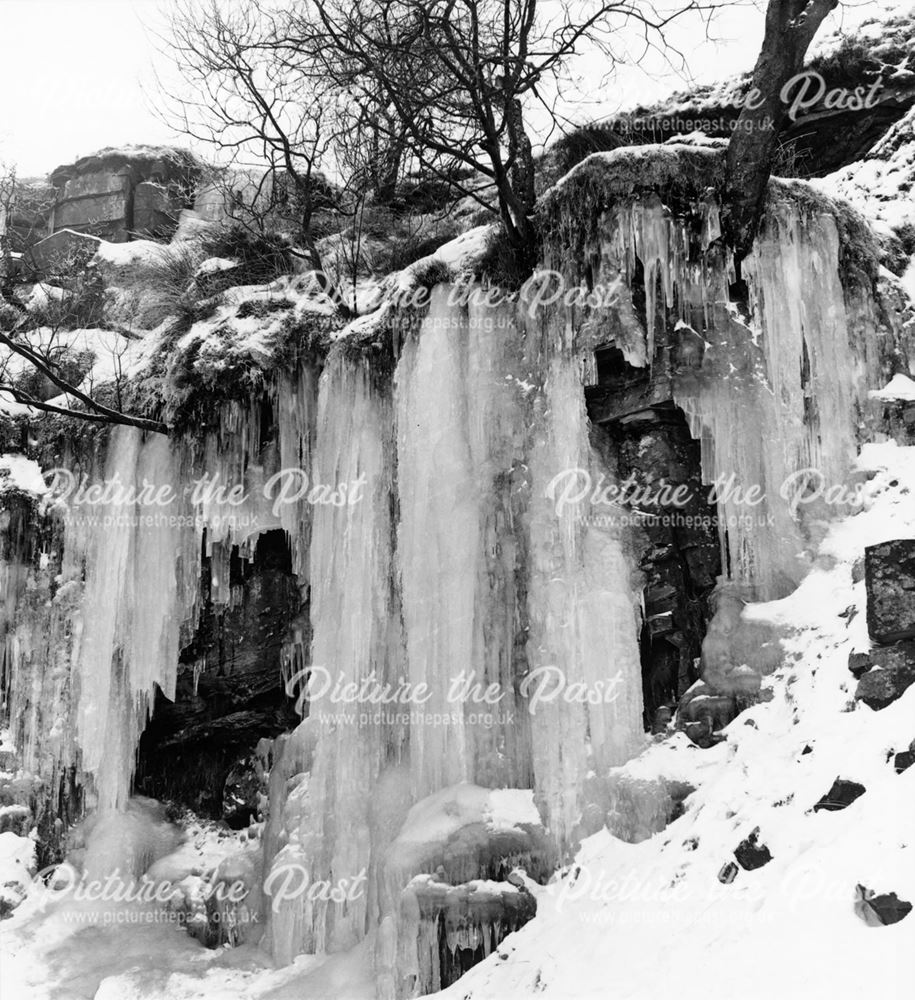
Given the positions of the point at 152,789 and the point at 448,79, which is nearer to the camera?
the point at 448,79

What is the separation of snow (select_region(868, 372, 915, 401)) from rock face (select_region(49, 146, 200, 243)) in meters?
11.4

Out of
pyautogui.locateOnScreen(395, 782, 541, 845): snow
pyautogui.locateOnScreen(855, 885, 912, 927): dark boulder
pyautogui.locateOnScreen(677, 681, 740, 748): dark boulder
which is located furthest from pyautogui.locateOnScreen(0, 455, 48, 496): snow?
pyautogui.locateOnScreen(855, 885, 912, 927): dark boulder

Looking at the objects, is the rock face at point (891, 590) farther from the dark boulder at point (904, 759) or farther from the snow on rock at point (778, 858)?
the dark boulder at point (904, 759)

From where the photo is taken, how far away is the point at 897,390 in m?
10.2

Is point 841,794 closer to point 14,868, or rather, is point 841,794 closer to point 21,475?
point 14,868

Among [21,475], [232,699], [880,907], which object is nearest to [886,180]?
[880,907]

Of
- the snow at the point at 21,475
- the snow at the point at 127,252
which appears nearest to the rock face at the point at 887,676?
the snow at the point at 21,475

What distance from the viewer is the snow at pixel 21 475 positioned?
43.8 feet

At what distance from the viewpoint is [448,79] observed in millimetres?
11438

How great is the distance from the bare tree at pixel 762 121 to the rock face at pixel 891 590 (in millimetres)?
3488

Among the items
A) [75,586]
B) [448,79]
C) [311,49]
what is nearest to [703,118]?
[448,79]

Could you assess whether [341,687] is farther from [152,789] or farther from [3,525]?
[3,525]

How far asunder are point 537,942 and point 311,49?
851 cm

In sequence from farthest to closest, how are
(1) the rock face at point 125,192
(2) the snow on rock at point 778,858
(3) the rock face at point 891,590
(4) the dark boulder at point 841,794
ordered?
(1) the rock face at point 125,192, (3) the rock face at point 891,590, (4) the dark boulder at point 841,794, (2) the snow on rock at point 778,858
